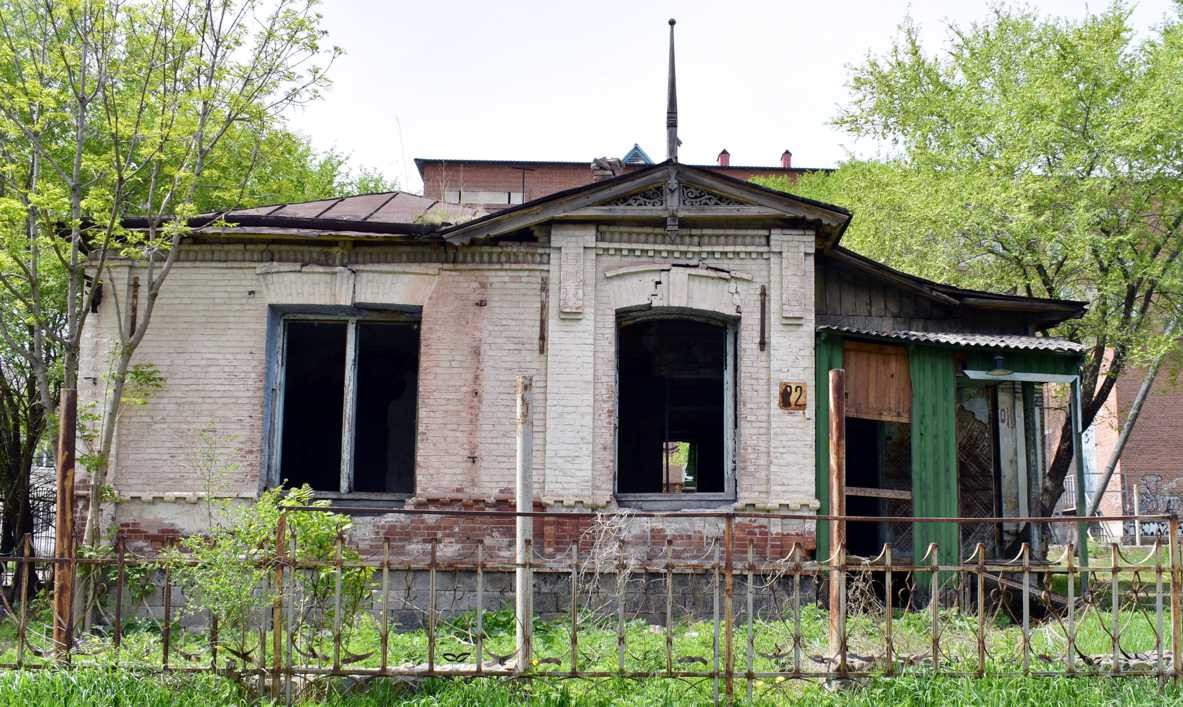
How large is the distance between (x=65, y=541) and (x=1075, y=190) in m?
12.9

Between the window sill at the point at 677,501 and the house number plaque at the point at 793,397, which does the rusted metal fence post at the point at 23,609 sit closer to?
the window sill at the point at 677,501

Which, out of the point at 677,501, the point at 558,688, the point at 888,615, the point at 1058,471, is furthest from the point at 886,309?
the point at 558,688

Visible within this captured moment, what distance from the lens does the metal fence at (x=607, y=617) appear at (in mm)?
6801

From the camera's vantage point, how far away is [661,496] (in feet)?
33.6

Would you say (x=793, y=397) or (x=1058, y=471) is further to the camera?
(x=1058, y=471)

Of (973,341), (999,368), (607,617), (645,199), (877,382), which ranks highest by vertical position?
(645,199)

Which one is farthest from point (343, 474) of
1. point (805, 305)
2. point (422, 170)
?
point (422, 170)

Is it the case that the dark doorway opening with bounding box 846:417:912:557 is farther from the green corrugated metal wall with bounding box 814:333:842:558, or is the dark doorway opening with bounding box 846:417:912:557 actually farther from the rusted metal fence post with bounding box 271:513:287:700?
the rusted metal fence post with bounding box 271:513:287:700

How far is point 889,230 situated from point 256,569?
1390 centimetres

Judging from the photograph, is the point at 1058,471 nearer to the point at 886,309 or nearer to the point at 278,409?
the point at 886,309

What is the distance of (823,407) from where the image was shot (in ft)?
34.0

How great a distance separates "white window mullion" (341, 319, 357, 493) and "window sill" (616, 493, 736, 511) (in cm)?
278

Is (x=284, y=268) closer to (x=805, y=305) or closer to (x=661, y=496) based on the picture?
(x=661, y=496)

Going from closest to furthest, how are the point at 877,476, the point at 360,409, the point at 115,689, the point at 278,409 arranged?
1. the point at 115,689
2. the point at 278,409
3. the point at 877,476
4. the point at 360,409
